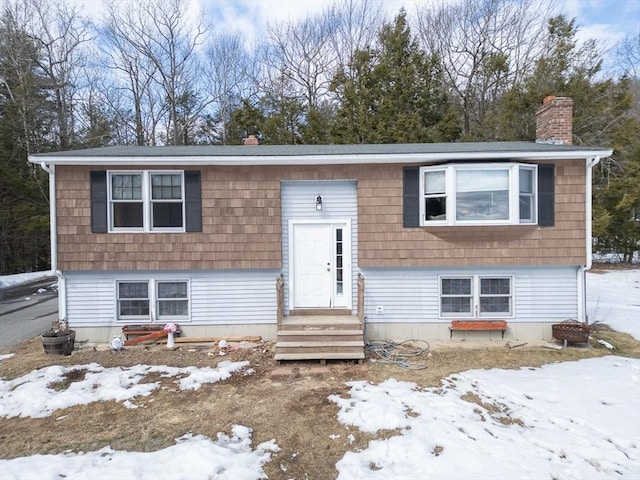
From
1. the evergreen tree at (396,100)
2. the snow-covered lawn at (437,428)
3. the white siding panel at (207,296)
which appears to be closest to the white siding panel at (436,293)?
the snow-covered lawn at (437,428)

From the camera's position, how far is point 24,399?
4.93 metres

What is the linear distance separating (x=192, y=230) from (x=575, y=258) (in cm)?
774

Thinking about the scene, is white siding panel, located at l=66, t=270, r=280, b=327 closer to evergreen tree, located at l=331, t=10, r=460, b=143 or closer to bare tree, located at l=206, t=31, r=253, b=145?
evergreen tree, located at l=331, t=10, r=460, b=143

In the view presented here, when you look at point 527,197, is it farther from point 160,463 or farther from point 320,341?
point 160,463

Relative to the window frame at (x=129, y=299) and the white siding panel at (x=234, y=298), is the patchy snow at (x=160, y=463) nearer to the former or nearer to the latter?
the white siding panel at (x=234, y=298)

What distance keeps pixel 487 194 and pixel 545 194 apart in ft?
3.93

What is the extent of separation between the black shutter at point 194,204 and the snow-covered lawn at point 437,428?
279 centimetres

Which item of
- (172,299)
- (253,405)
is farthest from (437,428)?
(172,299)

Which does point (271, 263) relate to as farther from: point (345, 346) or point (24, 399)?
point (24, 399)

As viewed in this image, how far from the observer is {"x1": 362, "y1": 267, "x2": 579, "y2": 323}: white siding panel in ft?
24.1

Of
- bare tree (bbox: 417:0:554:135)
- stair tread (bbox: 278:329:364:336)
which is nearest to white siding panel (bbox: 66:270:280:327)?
stair tread (bbox: 278:329:364:336)

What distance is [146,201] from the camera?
285 inches

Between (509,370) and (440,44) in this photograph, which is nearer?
(509,370)

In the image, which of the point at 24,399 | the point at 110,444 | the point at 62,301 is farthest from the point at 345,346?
the point at 62,301
